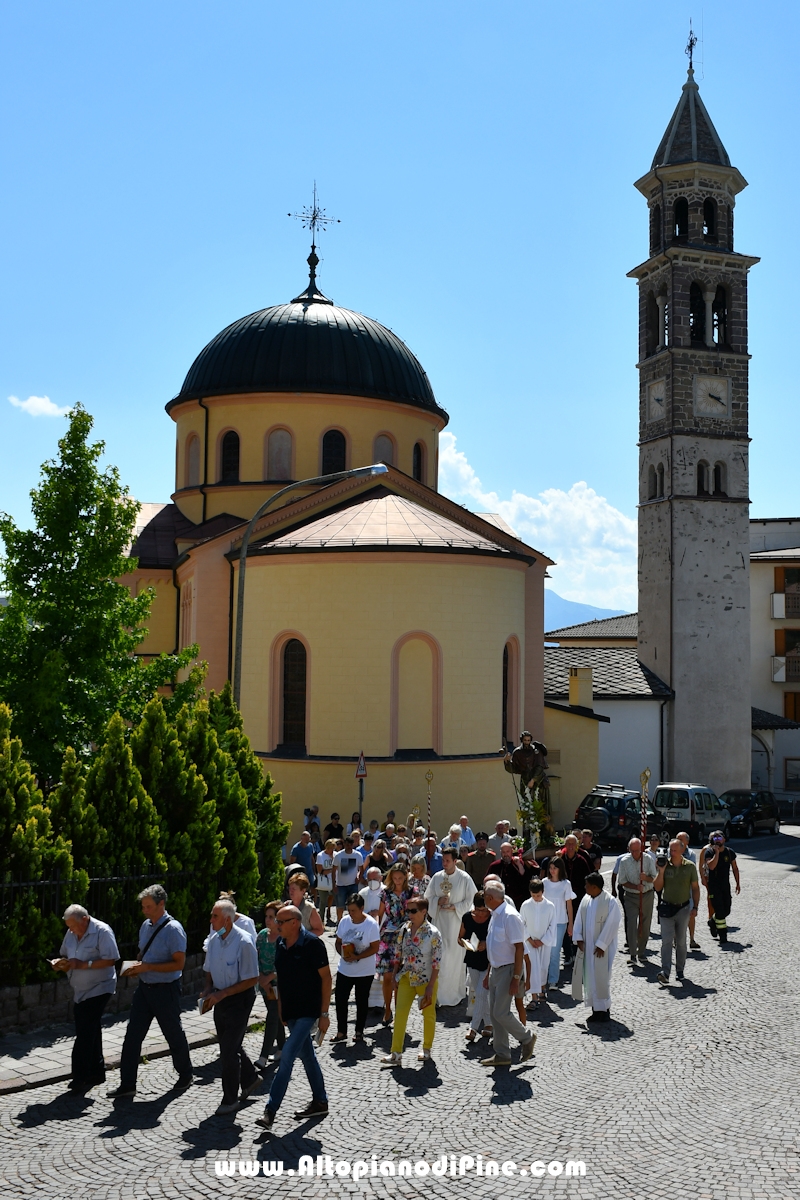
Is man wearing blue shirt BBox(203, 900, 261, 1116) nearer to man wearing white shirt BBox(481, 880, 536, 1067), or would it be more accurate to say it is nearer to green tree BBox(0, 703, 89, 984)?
man wearing white shirt BBox(481, 880, 536, 1067)

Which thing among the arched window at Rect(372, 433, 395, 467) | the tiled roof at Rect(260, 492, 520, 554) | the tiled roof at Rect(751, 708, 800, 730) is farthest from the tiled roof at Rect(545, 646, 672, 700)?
the tiled roof at Rect(260, 492, 520, 554)

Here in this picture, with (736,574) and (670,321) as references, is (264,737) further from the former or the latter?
(670,321)

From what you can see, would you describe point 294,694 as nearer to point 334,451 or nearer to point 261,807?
point 334,451

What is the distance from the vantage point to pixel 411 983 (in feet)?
31.9

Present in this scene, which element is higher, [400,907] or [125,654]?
[125,654]

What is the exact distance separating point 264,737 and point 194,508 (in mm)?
10700

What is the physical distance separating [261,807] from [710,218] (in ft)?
103

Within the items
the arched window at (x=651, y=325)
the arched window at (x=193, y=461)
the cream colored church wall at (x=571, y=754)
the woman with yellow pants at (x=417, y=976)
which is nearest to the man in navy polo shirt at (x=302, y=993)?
the woman with yellow pants at (x=417, y=976)

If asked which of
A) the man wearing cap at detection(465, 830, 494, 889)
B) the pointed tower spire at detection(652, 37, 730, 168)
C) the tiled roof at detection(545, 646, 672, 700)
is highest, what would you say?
the pointed tower spire at detection(652, 37, 730, 168)

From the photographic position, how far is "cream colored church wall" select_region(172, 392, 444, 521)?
31609mm

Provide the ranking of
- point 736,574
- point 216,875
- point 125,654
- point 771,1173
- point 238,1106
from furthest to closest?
point 736,574
point 125,654
point 216,875
point 238,1106
point 771,1173

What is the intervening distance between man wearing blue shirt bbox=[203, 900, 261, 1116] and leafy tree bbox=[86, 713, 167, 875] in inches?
139

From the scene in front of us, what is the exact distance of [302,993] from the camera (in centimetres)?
819

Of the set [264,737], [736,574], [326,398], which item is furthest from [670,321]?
[264,737]
